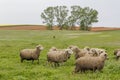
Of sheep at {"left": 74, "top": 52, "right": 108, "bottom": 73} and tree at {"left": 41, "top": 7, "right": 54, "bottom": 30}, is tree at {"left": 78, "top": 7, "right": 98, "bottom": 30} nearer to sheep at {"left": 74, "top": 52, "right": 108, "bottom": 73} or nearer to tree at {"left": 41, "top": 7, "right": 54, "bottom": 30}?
tree at {"left": 41, "top": 7, "right": 54, "bottom": 30}

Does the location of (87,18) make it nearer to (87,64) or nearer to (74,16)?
(74,16)

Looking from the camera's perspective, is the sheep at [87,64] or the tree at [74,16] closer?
the sheep at [87,64]

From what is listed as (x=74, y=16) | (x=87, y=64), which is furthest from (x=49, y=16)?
(x=87, y=64)

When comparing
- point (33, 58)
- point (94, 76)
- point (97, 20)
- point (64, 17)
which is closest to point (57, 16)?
point (64, 17)

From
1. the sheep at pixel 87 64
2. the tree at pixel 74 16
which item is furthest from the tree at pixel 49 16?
the sheep at pixel 87 64

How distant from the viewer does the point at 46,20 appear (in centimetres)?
13475

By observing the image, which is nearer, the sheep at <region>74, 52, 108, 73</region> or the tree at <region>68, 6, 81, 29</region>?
the sheep at <region>74, 52, 108, 73</region>

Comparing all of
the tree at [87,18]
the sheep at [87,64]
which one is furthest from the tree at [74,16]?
the sheep at [87,64]

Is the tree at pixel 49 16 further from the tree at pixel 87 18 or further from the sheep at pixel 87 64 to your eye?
the sheep at pixel 87 64

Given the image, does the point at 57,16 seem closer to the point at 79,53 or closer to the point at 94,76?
the point at 79,53

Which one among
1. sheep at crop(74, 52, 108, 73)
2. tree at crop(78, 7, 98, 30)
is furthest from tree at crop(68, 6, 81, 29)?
sheep at crop(74, 52, 108, 73)

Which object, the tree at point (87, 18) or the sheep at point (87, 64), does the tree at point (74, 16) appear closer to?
the tree at point (87, 18)

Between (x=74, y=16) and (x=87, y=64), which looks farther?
(x=74, y=16)

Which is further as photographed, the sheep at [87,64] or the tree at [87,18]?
the tree at [87,18]
